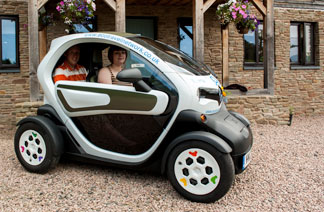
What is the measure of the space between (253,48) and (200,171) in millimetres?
8068

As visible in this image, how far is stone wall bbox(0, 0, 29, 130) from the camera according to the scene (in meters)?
8.03

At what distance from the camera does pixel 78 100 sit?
10.6ft

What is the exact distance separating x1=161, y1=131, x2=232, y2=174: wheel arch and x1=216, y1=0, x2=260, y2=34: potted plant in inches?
186

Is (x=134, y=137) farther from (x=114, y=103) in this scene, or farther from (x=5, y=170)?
(x=5, y=170)

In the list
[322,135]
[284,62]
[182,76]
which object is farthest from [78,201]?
[284,62]

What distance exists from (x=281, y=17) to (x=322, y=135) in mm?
4957

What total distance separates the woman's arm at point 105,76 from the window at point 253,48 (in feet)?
23.5

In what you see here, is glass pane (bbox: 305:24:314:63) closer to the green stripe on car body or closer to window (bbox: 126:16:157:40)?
window (bbox: 126:16:157:40)

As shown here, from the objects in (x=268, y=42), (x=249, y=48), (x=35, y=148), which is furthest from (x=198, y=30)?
(x=35, y=148)

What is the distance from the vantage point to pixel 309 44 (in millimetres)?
10711

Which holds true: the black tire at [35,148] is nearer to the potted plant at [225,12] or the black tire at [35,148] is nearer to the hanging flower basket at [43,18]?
the hanging flower basket at [43,18]

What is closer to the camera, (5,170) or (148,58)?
(148,58)

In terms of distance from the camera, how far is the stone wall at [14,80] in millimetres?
8031

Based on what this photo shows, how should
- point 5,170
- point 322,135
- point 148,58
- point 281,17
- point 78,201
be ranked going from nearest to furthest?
point 78,201 → point 148,58 → point 5,170 → point 322,135 → point 281,17
